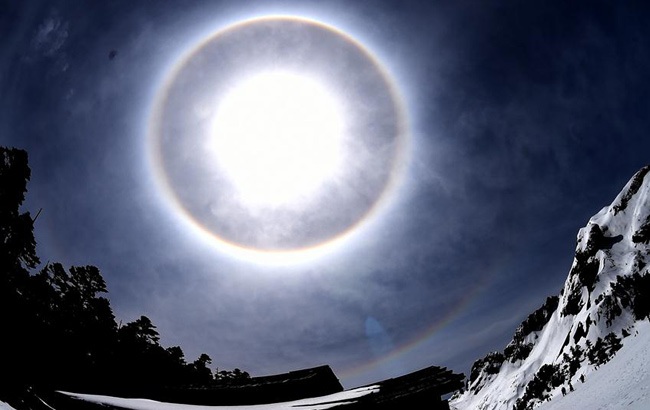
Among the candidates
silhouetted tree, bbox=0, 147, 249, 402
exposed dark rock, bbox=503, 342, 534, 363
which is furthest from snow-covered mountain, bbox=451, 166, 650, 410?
silhouetted tree, bbox=0, 147, 249, 402

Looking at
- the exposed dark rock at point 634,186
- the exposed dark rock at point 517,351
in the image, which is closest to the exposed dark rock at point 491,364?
the exposed dark rock at point 517,351

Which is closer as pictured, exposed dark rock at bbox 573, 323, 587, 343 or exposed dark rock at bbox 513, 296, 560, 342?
exposed dark rock at bbox 573, 323, 587, 343

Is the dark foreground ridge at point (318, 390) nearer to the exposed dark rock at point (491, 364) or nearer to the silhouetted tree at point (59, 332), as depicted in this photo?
the silhouetted tree at point (59, 332)

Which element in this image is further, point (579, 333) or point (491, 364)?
point (491, 364)

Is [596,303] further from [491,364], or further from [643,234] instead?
[491,364]

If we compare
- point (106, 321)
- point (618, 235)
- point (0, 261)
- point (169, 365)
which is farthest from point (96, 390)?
point (618, 235)

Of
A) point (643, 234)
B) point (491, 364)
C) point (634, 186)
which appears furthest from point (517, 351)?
point (643, 234)

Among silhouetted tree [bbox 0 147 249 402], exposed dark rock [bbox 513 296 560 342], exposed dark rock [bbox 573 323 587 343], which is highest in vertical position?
exposed dark rock [bbox 513 296 560 342]

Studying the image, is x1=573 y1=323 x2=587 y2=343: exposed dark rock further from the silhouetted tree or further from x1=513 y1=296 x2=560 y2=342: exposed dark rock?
the silhouetted tree
